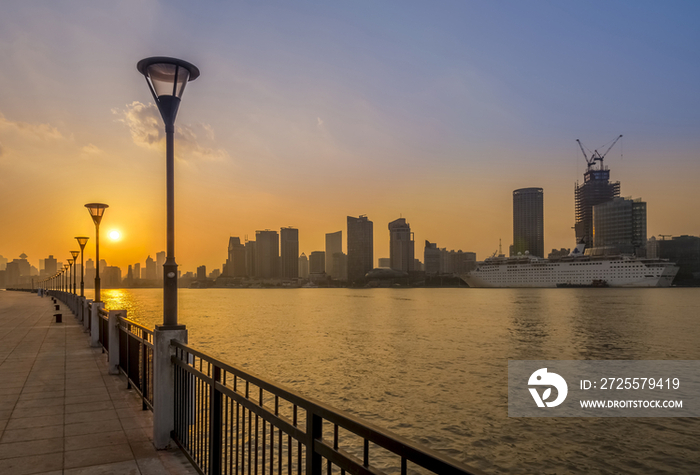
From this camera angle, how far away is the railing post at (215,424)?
14.6 ft

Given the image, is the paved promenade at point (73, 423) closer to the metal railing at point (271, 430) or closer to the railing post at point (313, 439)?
the metal railing at point (271, 430)

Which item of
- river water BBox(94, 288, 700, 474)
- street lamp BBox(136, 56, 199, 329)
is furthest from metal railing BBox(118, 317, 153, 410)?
river water BBox(94, 288, 700, 474)

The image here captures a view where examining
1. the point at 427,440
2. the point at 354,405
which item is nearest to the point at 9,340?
the point at 354,405

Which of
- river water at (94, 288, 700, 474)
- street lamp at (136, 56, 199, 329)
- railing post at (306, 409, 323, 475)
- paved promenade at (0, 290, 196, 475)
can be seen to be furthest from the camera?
river water at (94, 288, 700, 474)

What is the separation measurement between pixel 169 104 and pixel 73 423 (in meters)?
5.00

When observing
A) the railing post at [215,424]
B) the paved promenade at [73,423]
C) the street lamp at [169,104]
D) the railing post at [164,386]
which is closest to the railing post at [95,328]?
the paved promenade at [73,423]

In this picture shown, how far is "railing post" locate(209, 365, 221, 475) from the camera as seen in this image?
4.45 metres

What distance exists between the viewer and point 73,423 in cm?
690

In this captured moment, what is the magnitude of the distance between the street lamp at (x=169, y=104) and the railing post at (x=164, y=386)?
0.22 meters

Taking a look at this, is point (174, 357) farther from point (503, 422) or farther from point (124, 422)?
point (503, 422)

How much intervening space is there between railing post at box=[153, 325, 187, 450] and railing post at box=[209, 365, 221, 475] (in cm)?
153

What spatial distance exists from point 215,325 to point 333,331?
14983 millimetres

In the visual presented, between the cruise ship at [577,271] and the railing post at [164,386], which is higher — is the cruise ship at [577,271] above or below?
below

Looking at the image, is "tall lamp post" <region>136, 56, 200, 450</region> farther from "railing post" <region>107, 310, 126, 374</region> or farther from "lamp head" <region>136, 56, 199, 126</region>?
"railing post" <region>107, 310, 126, 374</region>
